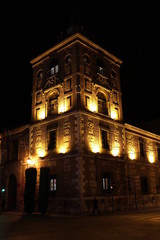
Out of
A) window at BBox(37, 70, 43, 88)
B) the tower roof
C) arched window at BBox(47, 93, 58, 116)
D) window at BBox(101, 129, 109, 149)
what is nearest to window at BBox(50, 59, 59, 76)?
the tower roof

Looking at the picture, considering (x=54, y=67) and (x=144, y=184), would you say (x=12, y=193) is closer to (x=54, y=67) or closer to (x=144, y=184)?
(x=54, y=67)

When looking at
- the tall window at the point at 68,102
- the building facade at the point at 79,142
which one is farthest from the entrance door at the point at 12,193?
the tall window at the point at 68,102

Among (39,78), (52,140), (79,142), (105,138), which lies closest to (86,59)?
(39,78)

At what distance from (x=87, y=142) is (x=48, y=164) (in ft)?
16.5

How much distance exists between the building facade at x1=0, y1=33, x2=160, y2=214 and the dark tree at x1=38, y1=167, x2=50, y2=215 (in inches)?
56.0

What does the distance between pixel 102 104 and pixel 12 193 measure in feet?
51.3

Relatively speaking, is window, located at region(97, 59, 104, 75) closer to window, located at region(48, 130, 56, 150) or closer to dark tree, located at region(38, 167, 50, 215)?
window, located at region(48, 130, 56, 150)

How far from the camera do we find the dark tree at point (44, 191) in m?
22.0

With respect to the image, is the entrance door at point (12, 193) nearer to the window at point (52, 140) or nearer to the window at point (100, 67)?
the window at point (52, 140)

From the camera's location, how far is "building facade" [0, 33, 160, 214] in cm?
2355

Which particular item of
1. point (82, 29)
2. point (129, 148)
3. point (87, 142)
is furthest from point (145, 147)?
point (82, 29)

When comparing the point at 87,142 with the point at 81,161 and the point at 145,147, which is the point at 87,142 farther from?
the point at 145,147

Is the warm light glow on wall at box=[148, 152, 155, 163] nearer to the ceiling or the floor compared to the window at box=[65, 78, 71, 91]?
nearer to the floor

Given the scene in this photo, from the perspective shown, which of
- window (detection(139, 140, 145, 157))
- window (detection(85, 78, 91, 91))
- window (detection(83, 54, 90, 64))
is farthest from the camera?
window (detection(139, 140, 145, 157))
